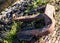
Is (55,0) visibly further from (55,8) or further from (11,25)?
(11,25)

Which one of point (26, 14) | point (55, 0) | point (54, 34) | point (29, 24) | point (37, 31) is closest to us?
point (37, 31)

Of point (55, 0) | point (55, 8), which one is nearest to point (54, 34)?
point (55, 8)

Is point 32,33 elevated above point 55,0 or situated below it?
below

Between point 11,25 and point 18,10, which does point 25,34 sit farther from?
point 18,10

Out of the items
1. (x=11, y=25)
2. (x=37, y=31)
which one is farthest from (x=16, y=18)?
(x=37, y=31)

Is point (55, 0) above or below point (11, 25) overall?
above

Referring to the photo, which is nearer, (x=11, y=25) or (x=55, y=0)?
(x=11, y=25)

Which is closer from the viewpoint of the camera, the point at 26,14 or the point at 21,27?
the point at 21,27

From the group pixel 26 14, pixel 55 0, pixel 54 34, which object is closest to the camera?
pixel 54 34

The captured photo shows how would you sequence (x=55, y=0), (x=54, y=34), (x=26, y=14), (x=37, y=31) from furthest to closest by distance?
(x=55, y=0)
(x=26, y=14)
(x=54, y=34)
(x=37, y=31)
